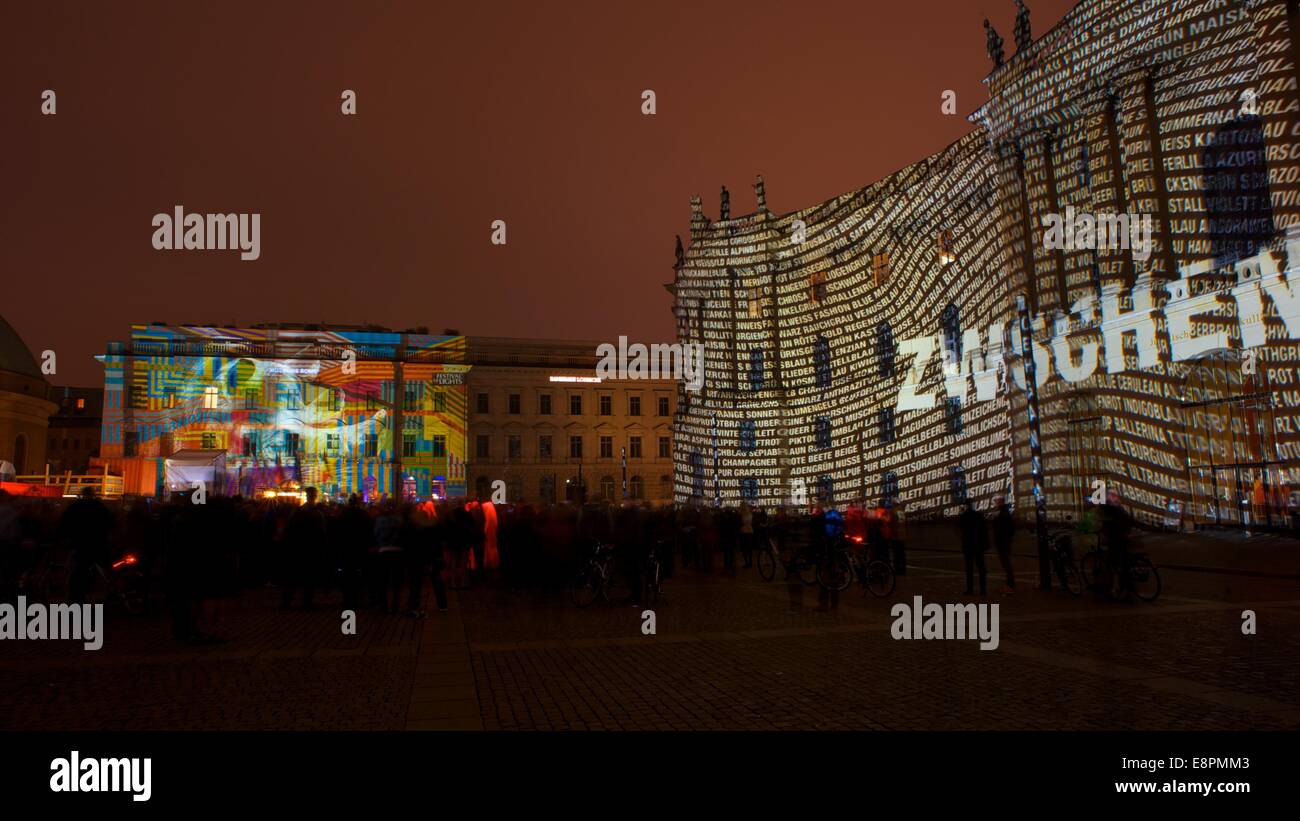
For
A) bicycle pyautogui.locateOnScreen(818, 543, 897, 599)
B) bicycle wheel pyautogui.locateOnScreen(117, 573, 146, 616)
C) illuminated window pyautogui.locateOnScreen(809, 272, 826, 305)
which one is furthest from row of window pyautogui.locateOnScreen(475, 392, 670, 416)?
bicycle pyautogui.locateOnScreen(818, 543, 897, 599)

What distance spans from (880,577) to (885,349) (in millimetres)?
30183

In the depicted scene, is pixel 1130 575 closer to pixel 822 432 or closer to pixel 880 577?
pixel 880 577

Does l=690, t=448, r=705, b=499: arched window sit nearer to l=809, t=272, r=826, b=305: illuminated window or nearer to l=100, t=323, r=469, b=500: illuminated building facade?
l=809, t=272, r=826, b=305: illuminated window

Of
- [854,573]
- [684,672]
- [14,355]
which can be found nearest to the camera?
[684,672]

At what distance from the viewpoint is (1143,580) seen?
13.1m

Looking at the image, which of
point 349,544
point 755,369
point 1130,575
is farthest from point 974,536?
point 755,369

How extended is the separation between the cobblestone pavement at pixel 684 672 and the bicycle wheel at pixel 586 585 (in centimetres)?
92

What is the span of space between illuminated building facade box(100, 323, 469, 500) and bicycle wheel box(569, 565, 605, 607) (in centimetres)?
4703

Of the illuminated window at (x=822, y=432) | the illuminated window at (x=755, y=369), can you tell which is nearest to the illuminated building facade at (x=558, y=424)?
the illuminated window at (x=755, y=369)

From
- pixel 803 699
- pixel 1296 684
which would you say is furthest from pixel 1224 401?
pixel 803 699

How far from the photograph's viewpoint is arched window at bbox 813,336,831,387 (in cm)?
4762

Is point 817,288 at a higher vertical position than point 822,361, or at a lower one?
higher
